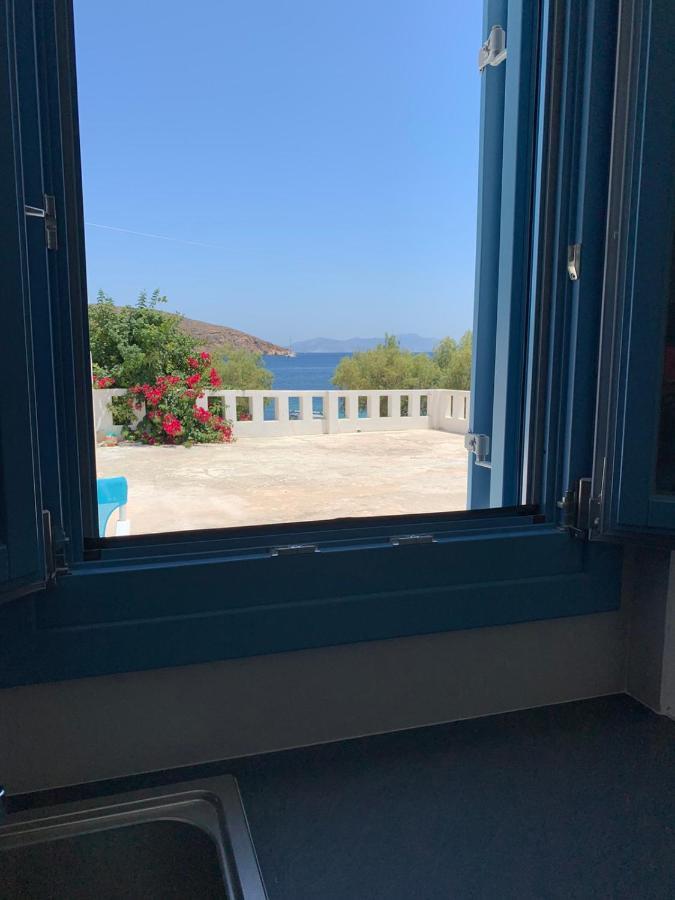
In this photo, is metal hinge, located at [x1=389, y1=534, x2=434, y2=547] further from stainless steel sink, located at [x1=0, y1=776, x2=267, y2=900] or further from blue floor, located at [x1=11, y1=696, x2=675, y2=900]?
stainless steel sink, located at [x1=0, y1=776, x2=267, y2=900]

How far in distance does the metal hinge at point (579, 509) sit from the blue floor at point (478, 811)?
0.32 m

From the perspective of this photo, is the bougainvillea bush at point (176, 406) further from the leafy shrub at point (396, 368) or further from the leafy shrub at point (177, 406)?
the leafy shrub at point (396, 368)

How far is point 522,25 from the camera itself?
1.01m

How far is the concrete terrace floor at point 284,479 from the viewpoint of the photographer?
12.1 ft

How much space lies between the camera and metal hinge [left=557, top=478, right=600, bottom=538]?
0.96 m

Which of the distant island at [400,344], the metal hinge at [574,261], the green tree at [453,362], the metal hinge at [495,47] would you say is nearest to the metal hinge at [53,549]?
the metal hinge at [574,261]

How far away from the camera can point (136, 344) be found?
5738 millimetres

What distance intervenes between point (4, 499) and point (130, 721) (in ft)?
1.28

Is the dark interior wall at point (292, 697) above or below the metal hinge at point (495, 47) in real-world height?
below

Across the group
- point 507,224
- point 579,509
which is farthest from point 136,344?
point 579,509

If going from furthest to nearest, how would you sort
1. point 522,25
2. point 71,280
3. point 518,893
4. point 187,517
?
point 187,517
point 522,25
point 71,280
point 518,893

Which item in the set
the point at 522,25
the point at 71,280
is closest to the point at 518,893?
Result: the point at 71,280

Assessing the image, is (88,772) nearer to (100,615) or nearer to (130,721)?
(130,721)

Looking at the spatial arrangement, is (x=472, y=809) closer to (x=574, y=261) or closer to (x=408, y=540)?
(x=408, y=540)
